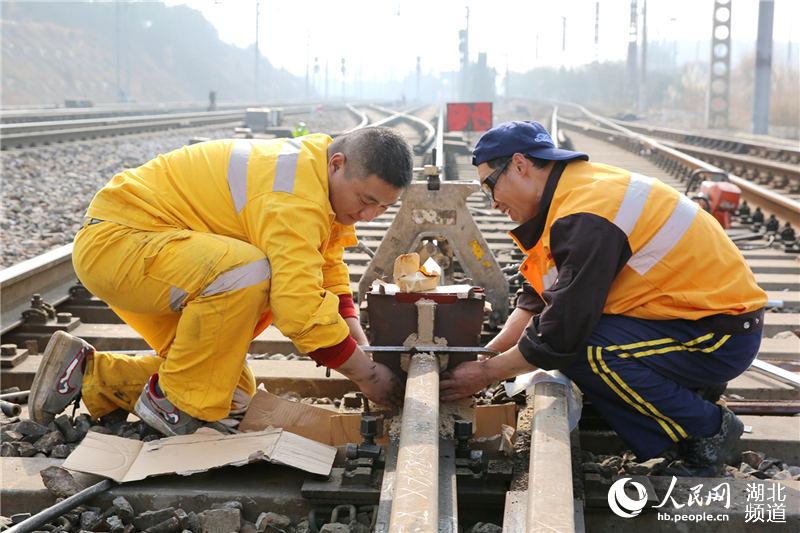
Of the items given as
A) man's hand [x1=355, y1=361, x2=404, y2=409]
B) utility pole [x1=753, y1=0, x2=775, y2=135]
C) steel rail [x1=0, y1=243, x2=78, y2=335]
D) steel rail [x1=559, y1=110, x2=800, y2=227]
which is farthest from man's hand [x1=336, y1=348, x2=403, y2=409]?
utility pole [x1=753, y1=0, x2=775, y2=135]

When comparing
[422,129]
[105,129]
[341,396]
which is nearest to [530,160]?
[341,396]

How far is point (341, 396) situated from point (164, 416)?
3.12ft

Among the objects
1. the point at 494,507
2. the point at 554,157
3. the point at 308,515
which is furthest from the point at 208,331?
the point at 554,157

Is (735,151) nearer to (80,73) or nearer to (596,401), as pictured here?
(596,401)

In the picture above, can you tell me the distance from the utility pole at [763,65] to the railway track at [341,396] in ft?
78.5

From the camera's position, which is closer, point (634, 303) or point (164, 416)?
point (634, 303)

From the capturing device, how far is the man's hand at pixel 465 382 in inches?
124

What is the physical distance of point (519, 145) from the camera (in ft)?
10.1

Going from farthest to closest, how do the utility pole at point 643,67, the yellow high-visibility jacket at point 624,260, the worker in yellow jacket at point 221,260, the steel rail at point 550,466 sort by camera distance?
the utility pole at point 643,67 < the worker in yellow jacket at point 221,260 < the yellow high-visibility jacket at point 624,260 < the steel rail at point 550,466

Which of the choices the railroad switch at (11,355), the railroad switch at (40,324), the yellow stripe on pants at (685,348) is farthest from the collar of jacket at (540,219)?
the railroad switch at (40,324)

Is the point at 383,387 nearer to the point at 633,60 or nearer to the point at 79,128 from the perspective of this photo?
the point at 79,128

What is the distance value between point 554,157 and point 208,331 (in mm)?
1335

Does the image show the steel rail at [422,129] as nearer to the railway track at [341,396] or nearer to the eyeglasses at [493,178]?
the railway track at [341,396]

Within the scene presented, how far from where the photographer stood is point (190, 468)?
290cm
